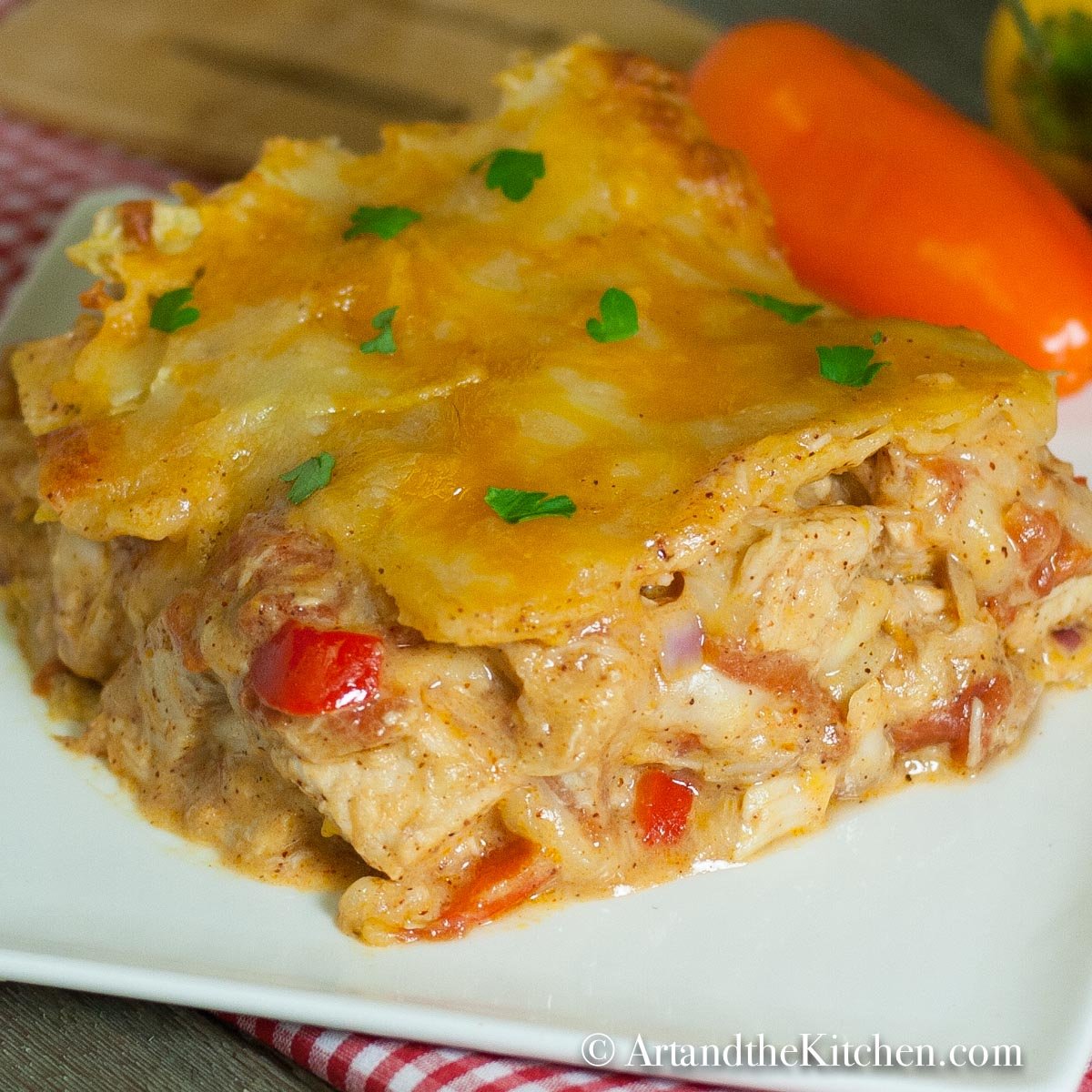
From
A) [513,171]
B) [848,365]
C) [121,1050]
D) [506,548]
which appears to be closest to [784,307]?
[848,365]

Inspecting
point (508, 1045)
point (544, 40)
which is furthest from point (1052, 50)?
point (508, 1045)

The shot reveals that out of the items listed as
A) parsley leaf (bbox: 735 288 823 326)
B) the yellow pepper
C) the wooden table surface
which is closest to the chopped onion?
parsley leaf (bbox: 735 288 823 326)

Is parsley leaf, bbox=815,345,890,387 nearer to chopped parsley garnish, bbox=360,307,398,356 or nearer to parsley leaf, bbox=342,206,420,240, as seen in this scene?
chopped parsley garnish, bbox=360,307,398,356

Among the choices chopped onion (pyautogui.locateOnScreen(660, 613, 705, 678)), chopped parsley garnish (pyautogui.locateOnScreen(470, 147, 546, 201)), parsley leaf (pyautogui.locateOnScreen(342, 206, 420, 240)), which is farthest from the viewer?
chopped parsley garnish (pyautogui.locateOnScreen(470, 147, 546, 201))

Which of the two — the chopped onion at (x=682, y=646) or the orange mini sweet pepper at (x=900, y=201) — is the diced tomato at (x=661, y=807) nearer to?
the chopped onion at (x=682, y=646)

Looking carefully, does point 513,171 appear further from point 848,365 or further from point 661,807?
point 661,807

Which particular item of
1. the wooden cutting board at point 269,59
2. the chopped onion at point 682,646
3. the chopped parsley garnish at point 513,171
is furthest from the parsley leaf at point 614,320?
the wooden cutting board at point 269,59
